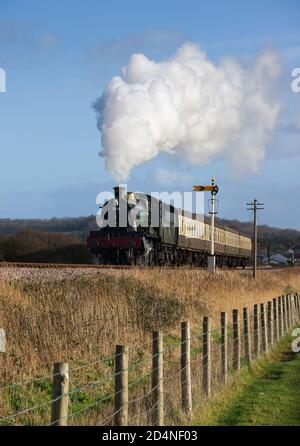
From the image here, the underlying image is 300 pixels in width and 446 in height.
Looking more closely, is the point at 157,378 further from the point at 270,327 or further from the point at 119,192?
the point at 119,192

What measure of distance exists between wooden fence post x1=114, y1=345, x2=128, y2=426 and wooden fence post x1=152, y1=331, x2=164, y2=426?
0.99 meters

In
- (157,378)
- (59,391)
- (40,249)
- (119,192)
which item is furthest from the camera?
(40,249)

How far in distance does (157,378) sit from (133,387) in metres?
2.38

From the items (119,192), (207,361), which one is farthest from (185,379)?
(119,192)

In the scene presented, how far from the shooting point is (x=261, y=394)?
11.8 metres

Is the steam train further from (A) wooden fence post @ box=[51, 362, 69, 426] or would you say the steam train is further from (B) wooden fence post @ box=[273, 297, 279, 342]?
(A) wooden fence post @ box=[51, 362, 69, 426]

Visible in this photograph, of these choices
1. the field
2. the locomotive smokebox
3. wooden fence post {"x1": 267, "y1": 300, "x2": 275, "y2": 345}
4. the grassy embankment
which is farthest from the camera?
the locomotive smokebox

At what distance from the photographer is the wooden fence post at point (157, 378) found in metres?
8.00

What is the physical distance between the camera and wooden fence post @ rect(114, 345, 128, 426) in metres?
6.85

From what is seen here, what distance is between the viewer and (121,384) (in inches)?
272

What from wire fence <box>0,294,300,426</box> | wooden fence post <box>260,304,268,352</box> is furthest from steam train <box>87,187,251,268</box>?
wire fence <box>0,294,300,426</box>
